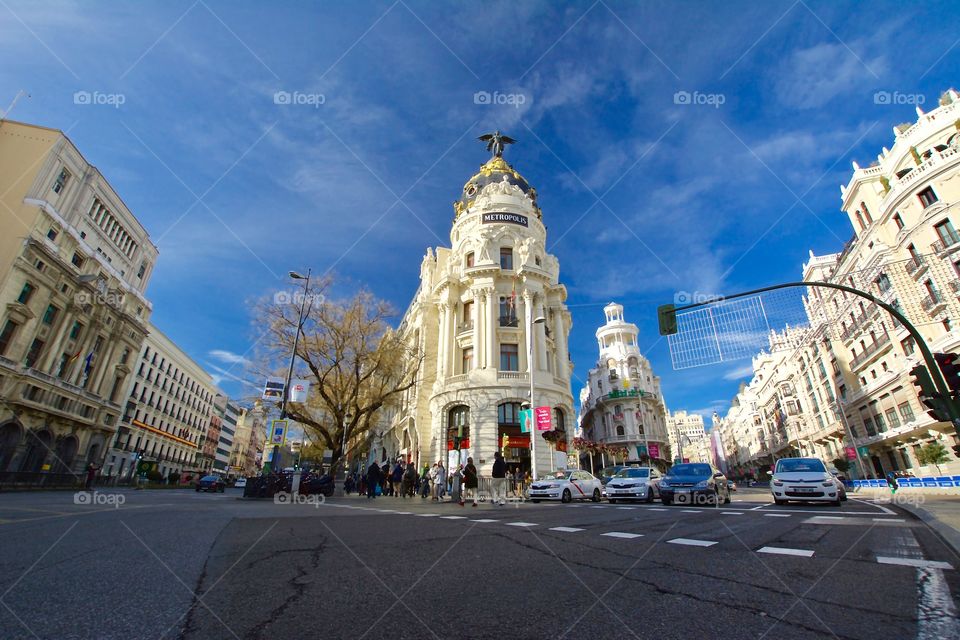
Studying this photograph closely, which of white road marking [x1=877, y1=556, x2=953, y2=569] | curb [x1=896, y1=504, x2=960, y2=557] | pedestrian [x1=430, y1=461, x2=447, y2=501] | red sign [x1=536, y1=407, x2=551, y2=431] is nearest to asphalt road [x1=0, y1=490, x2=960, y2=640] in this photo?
white road marking [x1=877, y1=556, x2=953, y2=569]

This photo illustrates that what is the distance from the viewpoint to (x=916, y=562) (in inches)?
177

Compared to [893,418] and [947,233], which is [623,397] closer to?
[893,418]

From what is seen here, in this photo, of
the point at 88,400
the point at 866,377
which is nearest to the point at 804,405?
the point at 866,377

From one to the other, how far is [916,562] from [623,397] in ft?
221

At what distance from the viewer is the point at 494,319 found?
33.3m

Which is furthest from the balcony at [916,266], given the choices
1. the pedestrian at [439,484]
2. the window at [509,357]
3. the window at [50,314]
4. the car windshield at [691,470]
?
the window at [50,314]

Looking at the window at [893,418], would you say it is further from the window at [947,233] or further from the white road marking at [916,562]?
the white road marking at [916,562]

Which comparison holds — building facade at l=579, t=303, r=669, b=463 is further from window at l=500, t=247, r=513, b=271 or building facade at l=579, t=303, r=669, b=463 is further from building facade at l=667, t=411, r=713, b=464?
A: building facade at l=667, t=411, r=713, b=464

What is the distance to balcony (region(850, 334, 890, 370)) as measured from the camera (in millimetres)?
34625

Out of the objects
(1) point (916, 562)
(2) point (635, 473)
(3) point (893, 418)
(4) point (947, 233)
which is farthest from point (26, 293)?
(3) point (893, 418)

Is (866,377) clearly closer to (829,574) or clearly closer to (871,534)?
(871,534)

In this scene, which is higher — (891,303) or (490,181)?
(490,181)

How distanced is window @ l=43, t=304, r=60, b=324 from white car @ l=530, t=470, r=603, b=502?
41423 millimetres

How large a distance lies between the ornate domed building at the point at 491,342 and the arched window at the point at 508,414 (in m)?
0.07
